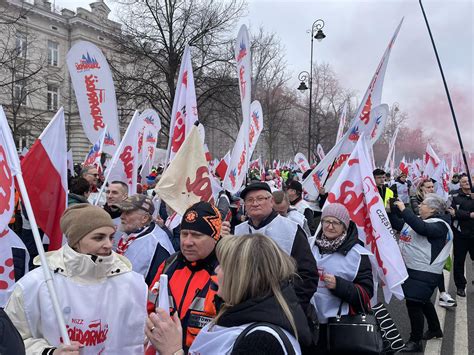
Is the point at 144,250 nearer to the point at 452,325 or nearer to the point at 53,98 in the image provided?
the point at 452,325

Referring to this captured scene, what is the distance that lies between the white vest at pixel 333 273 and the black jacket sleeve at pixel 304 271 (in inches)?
9.4

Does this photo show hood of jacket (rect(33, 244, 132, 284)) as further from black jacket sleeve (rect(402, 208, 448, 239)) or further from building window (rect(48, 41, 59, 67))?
building window (rect(48, 41, 59, 67))

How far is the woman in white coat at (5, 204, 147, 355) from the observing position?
2.08 metres

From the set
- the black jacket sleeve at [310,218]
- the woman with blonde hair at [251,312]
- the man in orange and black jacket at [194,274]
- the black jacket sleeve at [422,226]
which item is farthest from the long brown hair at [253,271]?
the black jacket sleeve at [310,218]

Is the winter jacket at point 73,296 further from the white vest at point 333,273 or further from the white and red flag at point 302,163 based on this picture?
the white and red flag at point 302,163

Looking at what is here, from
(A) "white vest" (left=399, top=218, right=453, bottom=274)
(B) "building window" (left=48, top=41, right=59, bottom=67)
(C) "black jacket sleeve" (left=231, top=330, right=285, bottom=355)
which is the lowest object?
(A) "white vest" (left=399, top=218, right=453, bottom=274)

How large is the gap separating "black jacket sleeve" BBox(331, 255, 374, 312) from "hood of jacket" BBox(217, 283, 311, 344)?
1.45 meters

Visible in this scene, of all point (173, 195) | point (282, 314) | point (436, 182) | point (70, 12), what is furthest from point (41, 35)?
point (282, 314)

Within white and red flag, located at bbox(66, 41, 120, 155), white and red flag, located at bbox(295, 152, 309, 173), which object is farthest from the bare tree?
white and red flag, located at bbox(66, 41, 120, 155)

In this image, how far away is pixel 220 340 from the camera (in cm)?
174

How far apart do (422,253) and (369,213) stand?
1604 millimetres

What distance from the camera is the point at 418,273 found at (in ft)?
16.6

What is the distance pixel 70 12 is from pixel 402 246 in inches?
1721

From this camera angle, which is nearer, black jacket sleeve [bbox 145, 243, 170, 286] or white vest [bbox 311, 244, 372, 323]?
white vest [bbox 311, 244, 372, 323]
